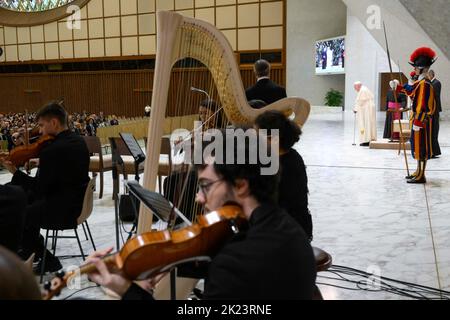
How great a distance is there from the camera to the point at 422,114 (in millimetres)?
6414

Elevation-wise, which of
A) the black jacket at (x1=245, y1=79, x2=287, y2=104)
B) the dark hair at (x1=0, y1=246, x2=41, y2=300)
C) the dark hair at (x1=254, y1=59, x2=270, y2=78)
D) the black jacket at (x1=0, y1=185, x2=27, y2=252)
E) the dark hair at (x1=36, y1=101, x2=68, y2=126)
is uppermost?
the dark hair at (x1=254, y1=59, x2=270, y2=78)

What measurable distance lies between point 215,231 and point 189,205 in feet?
5.54

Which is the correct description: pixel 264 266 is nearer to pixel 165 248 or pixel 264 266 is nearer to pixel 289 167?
pixel 165 248

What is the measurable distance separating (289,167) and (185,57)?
2.51ft

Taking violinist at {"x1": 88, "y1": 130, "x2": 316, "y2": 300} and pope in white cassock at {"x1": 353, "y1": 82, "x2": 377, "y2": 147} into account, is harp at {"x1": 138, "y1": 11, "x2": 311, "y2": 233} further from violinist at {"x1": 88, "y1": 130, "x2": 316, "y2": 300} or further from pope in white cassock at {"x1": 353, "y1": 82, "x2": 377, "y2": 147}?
pope in white cassock at {"x1": 353, "y1": 82, "x2": 377, "y2": 147}

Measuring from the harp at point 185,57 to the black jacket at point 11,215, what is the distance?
28.8 inches

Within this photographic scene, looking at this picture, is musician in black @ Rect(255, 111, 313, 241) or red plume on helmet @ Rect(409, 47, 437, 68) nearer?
musician in black @ Rect(255, 111, 313, 241)

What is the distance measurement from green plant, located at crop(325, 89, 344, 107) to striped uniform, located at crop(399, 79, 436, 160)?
500 inches

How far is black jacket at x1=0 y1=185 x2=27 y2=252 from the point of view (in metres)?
2.61

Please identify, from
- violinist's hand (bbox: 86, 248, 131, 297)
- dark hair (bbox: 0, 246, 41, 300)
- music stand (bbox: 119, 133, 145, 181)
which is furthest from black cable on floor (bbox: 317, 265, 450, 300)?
dark hair (bbox: 0, 246, 41, 300)

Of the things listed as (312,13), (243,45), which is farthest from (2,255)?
(312,13)

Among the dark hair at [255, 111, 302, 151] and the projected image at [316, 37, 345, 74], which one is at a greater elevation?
the projected image at [316, 37, 345, 74]

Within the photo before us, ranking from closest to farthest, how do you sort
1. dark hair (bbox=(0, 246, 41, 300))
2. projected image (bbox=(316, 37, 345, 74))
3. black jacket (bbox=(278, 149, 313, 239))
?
dark hair (bbox=(0, 246, 41, 300)), black jacket (bbox=(278, 149, 313, 239)), projected image (bbox=(316, 37, 345, 74))
